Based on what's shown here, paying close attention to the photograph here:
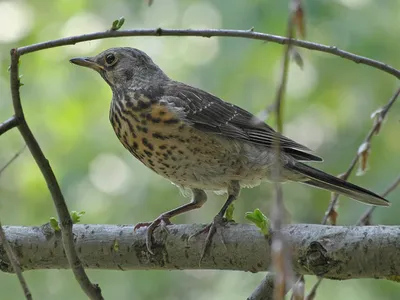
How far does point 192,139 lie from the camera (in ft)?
11.0

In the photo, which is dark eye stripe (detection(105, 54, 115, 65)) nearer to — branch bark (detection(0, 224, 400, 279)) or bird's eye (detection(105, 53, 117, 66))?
bird's eye (detection(105, 53, 117, 66))

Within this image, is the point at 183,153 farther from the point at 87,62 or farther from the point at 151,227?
the point at 87,62

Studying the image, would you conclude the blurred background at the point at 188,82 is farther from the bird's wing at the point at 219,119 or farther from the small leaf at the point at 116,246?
the small leaf at the point at 116,246

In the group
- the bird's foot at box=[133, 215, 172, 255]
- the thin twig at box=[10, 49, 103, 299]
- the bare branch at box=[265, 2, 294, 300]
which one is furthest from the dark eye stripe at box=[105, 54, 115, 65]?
the bare branch at box=[265, 2, 294, 300]

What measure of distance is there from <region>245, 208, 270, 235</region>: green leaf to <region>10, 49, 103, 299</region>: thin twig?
0.57 metres

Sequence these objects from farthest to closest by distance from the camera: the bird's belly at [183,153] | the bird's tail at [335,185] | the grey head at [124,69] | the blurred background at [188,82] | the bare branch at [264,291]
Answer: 1. the blurred background at [188,82]
2. the grey head at [124,69]
3. the bird's belly at [183,153]
4. the bird's tail at [335,185]
5. the bare branch at [264,291]

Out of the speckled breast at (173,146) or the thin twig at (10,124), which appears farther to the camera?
the speckled breast at (173,146)

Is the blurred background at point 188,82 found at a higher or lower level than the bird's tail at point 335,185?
higher

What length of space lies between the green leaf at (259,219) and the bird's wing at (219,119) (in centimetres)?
115

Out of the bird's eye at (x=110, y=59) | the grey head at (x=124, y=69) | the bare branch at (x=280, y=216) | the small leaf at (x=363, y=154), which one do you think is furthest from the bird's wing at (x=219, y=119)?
the bare branch at (x=280, y=216)

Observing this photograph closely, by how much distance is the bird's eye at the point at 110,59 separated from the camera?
367 cm

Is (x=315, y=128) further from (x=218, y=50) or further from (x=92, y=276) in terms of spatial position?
(x=92, y=276)

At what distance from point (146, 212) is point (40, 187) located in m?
0.76

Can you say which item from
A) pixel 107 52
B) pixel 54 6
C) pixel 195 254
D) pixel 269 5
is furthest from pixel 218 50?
pixel 195 254
